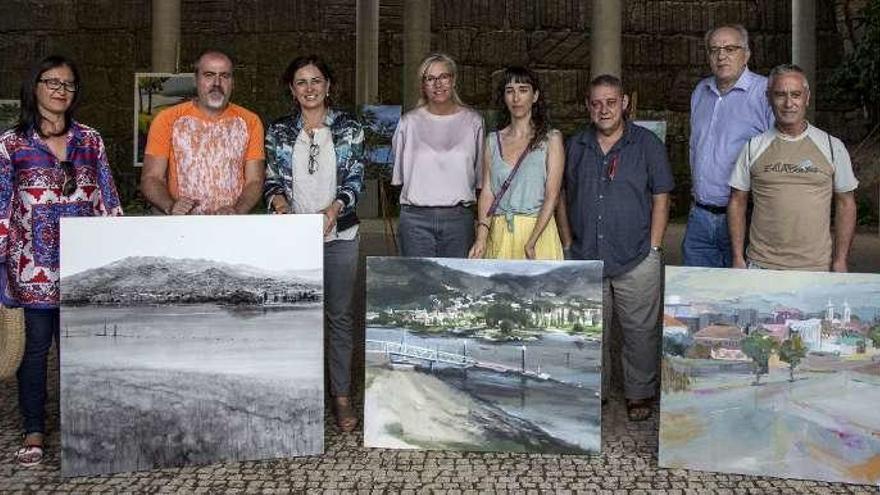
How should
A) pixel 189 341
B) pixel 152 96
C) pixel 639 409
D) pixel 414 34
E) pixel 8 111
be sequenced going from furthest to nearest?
1. pixel 414 34
2. pixel 8 111
3. pixel 152 96
4. pixel 639 409
5. pixel 189 341

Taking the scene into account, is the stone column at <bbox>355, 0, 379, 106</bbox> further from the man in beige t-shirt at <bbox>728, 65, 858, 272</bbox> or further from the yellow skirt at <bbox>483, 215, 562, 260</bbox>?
the man in beige t-shirt at <bbox>728, 65, 858, 272</bbox>

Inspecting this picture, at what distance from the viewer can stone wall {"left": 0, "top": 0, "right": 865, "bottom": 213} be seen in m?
22.3

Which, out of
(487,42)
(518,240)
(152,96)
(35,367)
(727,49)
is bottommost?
(35,367)

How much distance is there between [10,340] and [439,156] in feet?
6.79

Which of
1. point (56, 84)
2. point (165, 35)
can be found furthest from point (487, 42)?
point (56, 84)

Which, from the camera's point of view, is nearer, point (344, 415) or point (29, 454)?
point (29, 454)

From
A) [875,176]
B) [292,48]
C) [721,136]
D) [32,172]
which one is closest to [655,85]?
[875,176]

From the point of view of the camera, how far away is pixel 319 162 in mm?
4195

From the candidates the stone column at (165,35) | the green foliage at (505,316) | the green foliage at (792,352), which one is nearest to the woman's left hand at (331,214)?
the green foliage at (505,316)

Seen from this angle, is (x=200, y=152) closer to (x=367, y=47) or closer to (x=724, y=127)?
(x=724, y=127)

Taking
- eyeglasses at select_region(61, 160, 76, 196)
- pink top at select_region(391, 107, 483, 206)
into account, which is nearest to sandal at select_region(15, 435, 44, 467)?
eyeglasses at select_region(61, 160, 76, 196)

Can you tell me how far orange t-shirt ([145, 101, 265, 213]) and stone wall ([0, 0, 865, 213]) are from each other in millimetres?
18037

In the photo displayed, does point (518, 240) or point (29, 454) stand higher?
point (518, 240)

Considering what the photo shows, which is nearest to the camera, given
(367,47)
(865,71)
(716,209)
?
(716,209)
